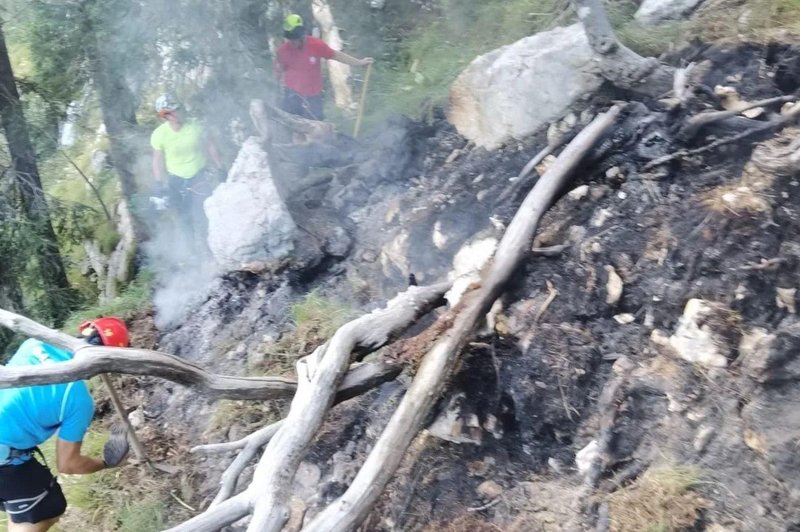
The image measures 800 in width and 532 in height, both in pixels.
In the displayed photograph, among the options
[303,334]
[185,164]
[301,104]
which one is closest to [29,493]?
[303,334]

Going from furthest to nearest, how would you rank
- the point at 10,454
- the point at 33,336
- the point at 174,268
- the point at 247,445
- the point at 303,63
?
the point at 303,63
the point at 174,268
the point at 247,445
the point at 10,454
the point at 33,336

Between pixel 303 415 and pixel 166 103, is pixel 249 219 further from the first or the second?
pixel 303 415

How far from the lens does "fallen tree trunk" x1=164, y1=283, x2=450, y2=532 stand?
126 inches

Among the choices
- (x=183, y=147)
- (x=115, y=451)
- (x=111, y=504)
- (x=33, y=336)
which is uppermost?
(x=33, y=336)

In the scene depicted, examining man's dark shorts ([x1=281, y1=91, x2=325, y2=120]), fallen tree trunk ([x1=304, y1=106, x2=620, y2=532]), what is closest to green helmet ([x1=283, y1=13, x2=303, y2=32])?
man's dark shorts ([x1=281, y1=91, x2=325, y2=120])

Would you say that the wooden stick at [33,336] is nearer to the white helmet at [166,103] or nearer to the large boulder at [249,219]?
the large boulder at [249,219]

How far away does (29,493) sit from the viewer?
163 inches

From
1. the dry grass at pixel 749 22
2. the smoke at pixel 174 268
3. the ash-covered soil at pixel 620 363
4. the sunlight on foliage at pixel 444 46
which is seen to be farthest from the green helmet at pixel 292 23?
the dry grass at pixel 749 22

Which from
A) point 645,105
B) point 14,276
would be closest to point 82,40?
point 14,276

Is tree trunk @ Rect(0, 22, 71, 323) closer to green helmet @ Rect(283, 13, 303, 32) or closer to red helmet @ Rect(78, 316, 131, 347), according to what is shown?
green helmet @ Rect(283, 13, 303, 32)

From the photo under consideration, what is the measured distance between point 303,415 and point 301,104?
4580 mm

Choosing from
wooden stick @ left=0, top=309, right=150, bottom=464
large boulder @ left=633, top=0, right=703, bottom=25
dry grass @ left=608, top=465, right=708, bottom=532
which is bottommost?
dry grass @ left=608, top=465, right=708, bottom=532

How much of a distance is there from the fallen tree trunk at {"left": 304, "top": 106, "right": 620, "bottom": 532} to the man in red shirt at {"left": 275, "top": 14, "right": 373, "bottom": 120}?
3413mm

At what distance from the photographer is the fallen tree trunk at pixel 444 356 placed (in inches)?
132
